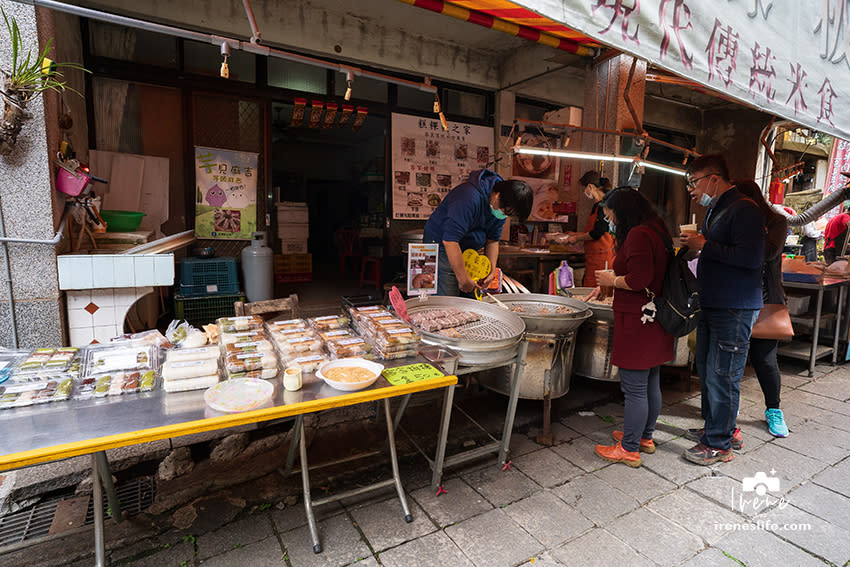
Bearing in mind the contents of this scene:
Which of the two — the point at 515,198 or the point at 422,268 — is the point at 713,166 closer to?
the point at 515,198

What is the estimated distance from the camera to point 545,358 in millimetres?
3676

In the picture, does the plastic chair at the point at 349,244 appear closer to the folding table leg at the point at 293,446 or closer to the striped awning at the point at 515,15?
the striped awning at the point at 515,15

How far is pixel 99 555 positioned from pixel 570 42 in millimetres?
7124

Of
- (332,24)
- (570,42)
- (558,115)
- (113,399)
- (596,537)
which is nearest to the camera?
(113,399)

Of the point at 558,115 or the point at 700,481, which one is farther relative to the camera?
the point at 558,115

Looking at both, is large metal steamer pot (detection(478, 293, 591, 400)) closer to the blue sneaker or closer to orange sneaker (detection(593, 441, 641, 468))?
orange sneaker (detection(593, 441, 641, 468))

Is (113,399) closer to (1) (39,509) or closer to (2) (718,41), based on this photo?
(1) (39,509)

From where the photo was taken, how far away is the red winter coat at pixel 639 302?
3.14m

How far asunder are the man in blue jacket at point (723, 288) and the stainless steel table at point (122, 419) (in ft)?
8.35

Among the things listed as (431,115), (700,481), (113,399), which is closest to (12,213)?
(113,399)

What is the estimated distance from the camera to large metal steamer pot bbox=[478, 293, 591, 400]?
142 inches

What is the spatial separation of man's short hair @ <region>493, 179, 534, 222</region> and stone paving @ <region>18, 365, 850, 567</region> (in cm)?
213

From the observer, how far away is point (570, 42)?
597 cm

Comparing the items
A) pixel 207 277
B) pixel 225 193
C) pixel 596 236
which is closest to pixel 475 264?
pixel 596 236
